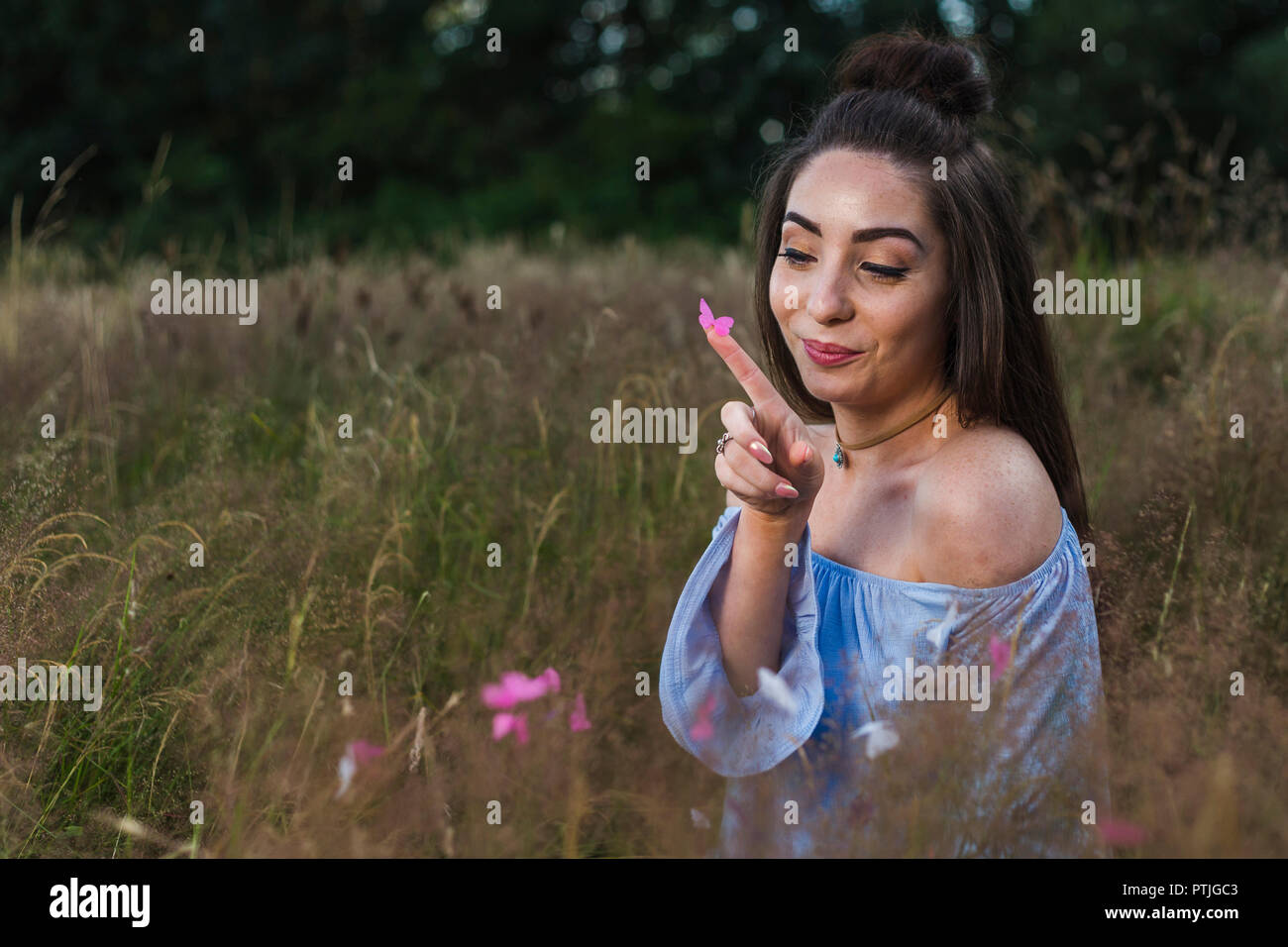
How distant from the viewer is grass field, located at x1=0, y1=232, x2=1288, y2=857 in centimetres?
129

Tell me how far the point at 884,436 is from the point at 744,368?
1.62 feet

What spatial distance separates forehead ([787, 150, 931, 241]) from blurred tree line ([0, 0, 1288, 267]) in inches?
498

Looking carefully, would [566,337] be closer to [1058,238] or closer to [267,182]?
[1058,238]

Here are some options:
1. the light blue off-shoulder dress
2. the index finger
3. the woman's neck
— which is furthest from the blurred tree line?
the index finger

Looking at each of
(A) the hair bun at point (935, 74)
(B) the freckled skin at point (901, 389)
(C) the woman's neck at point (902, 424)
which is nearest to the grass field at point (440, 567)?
(B) the freckled skin at point (901, 389)

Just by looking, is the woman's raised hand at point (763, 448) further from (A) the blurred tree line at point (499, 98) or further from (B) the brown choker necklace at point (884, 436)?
(A) the blurred tree line at point (499, 98)

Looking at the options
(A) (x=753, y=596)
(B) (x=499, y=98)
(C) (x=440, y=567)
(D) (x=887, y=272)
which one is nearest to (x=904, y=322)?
(D) (x=887, y=272)

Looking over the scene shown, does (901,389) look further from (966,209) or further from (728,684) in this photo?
(728,684)

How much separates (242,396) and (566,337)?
1.06m

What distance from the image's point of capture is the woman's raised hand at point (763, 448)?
1.33m

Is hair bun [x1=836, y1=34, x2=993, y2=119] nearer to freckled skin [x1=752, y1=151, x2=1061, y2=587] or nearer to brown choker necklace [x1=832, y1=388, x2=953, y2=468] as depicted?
freckled skin [x1=752, y1=151, x2=1061, y2=587]

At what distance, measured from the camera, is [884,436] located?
1726 mm

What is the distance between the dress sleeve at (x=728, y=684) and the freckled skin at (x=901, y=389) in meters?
0.16

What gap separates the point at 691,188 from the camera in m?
15.6
